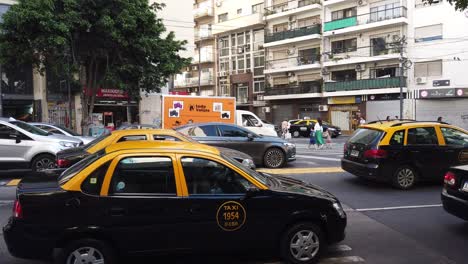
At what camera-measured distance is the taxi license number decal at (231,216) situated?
467cm

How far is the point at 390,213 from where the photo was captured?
743 centimetres

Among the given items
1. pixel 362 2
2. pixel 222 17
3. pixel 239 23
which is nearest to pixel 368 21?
pixel 362 2

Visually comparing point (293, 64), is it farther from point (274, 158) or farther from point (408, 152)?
point (408, 152)

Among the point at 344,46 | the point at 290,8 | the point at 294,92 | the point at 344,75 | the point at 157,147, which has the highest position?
the point at 290,8

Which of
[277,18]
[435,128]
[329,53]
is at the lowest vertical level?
[435,128]

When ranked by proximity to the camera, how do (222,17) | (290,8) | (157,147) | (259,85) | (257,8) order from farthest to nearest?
1. (222,17)
2. (259,85)
3. (257,8)
4. (290,8)
5. (157,147)

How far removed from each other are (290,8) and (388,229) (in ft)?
133

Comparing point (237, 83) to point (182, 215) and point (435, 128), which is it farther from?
point (182, 215)

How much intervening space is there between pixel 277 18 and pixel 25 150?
37.8 meters

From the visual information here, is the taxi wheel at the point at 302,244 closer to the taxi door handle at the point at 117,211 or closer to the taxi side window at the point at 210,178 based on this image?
the taxi side window at the point at 210,178

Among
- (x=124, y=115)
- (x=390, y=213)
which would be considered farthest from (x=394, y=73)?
(x=390, y=213)

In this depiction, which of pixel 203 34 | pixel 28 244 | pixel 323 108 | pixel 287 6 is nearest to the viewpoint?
pixel 28 244

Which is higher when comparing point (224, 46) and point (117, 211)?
point (224, 46)

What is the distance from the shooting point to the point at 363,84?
123ft
